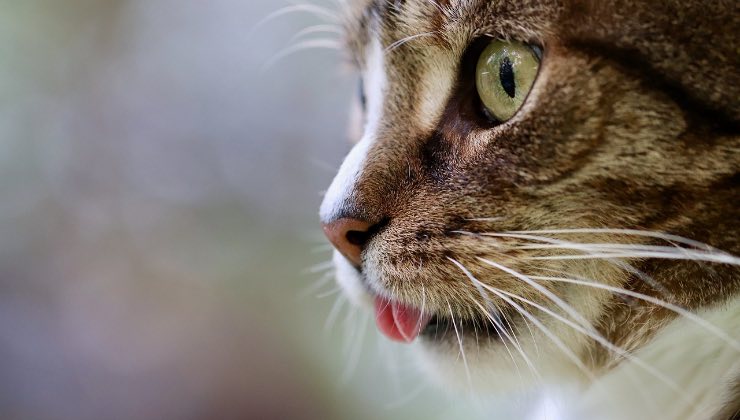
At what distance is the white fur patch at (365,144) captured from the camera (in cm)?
60

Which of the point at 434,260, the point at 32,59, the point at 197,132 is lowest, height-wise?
the point at 434,260

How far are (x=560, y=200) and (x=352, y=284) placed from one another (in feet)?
0.75

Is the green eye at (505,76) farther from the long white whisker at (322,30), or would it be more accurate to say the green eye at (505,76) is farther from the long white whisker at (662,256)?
the long white whisker at (322,30)

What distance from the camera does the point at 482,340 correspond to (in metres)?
0.61

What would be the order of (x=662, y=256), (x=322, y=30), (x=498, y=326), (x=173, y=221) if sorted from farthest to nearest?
(x=173, y=221), (x=322, y=30), (x=498, y=326), (x=662, y=256)

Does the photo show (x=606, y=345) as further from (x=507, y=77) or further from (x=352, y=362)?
(x=352, y=362)

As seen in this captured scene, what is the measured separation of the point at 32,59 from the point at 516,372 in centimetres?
86

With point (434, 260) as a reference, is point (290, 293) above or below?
above

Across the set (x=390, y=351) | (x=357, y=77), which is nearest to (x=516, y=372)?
(x=390, y=351)

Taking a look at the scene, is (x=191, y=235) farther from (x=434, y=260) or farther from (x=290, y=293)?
(x=434, y=260)

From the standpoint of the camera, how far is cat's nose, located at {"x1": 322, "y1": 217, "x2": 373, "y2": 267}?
584 millimetres

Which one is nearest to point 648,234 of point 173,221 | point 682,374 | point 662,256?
point 662,256

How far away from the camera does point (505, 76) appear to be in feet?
1.73

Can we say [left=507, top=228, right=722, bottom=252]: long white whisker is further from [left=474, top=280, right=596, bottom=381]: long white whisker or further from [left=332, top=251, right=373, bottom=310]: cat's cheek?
[left=332, top=251, right=373, bottom=310]: cat's cheek
